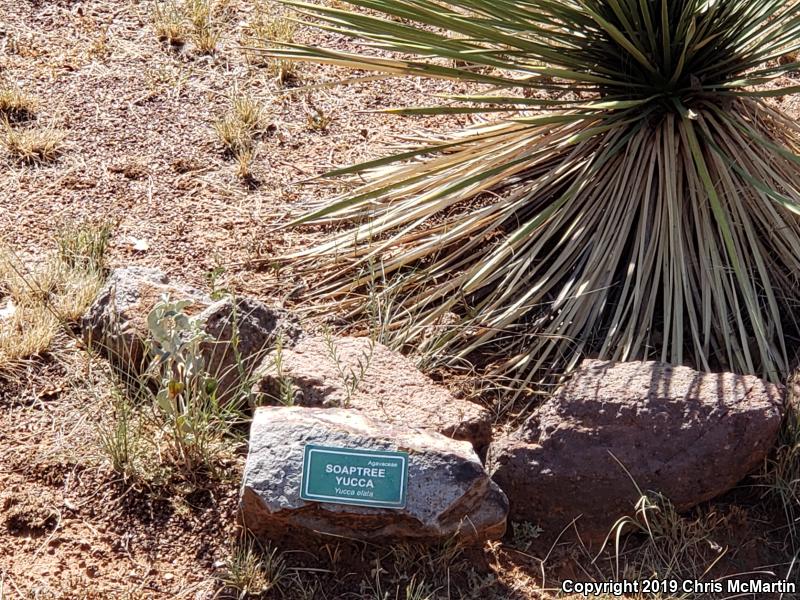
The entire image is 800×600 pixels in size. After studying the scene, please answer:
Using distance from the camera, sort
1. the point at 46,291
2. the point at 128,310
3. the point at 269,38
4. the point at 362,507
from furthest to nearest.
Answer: the point at 269,38 → the point at 46,291 → the point at 128,310 → the point at 362,507

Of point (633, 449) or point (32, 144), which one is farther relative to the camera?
point (32, 144)

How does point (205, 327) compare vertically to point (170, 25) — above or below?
below

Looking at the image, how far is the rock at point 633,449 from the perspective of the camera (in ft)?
8.69

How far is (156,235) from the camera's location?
363cm

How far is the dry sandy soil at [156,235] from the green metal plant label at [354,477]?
0.19 metres

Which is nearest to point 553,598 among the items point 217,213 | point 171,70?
point 217,213

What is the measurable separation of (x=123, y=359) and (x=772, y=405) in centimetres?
169

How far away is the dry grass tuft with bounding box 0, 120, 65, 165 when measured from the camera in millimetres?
3910

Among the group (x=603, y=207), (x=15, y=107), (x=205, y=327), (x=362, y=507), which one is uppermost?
(x=15, y=107)

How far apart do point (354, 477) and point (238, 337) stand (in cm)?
64

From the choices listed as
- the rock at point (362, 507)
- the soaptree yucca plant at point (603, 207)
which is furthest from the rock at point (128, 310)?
the rock at point (362, 507)

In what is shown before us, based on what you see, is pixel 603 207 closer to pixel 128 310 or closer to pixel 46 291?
pixel 128 310

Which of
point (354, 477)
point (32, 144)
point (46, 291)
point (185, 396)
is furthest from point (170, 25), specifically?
point (354, 477)

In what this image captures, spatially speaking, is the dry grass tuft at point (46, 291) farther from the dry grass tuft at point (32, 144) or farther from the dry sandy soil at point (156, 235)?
the dry grass tuft at point (32, 144)
